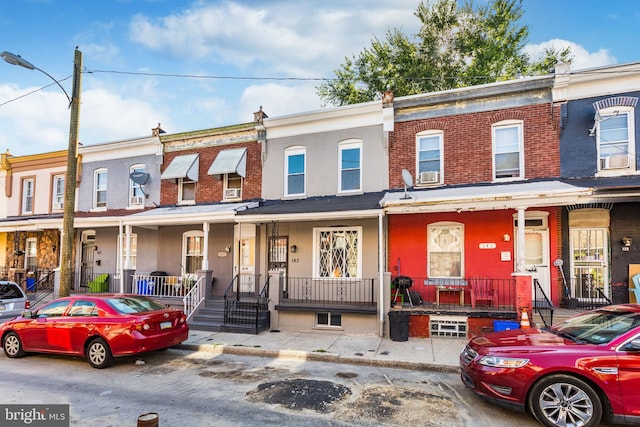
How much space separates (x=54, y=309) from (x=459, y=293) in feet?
33.8

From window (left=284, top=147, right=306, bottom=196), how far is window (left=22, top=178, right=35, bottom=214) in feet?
44.5

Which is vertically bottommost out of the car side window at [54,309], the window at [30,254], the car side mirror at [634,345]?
the car side window at [54,309]

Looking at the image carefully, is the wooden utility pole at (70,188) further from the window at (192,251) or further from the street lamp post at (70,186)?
the window at (192,251)

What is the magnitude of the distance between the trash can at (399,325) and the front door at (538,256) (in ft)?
12.4

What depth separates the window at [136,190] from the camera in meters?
16.0

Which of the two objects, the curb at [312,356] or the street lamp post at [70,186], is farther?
the street lamp post at [70,186]

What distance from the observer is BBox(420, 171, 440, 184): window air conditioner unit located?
1181 cm

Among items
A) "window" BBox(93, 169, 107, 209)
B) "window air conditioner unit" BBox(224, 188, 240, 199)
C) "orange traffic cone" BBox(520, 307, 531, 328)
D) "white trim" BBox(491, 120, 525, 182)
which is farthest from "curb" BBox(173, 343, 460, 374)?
"window" BBox(93, 169, 107, 209)

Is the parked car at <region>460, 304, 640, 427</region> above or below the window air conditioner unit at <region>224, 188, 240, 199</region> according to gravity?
below

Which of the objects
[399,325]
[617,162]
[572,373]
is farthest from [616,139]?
[572,373]

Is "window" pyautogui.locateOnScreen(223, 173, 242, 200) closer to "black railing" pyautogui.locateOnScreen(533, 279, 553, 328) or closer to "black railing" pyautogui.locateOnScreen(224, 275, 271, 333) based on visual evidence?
"black railing" pyautogui.locateOnScreen(224, 275, 271, 333)

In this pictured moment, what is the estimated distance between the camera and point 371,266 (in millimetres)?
12031

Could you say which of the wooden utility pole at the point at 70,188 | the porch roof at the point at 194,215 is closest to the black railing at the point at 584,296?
the porch roof at the point at 194,215

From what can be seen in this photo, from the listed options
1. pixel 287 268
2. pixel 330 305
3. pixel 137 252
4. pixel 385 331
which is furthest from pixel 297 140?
pixel 137 252
